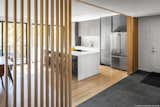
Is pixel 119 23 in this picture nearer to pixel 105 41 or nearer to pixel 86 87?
pixel 105 41

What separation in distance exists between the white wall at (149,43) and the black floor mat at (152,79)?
17.7 inches

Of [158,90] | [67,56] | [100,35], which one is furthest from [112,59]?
[67,56]

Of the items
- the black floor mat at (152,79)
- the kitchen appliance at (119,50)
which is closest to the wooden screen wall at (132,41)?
the kitchen appliance at (119,50)

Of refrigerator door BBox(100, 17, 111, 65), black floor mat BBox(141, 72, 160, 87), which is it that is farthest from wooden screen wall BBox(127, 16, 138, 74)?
refrigerator door BBox(100, 17, 111, 65)

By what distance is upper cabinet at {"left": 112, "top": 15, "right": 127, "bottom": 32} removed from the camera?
6241mm

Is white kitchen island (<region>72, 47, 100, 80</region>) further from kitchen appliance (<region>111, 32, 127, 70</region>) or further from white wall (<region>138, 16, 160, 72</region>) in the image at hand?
white wall (<region>138, 16, 160, 72</region>)

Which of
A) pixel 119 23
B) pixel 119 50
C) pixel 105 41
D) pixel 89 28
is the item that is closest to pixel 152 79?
pixel 119 50

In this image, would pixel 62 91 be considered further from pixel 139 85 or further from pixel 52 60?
pixel 139 85

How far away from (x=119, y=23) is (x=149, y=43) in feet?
5.03

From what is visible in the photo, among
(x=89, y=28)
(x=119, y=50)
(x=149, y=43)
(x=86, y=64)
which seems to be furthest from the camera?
(x=89, y=28)

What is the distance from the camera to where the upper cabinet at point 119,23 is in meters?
6.24

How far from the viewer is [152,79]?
16.4 feet

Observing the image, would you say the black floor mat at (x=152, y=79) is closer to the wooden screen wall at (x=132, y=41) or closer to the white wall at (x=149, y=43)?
the white wall at (x=149, y=43)

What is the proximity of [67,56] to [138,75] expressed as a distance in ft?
12.9
